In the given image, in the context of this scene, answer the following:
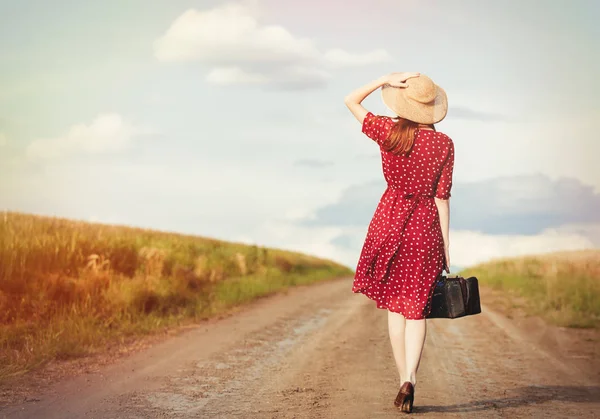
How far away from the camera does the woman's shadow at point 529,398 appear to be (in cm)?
611

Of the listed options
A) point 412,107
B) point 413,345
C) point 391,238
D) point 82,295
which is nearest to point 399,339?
point 413,345

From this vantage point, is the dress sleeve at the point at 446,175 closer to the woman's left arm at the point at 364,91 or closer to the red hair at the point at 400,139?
the red hair at the point at 400,139

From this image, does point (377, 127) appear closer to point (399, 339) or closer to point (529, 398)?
point (399, 339)

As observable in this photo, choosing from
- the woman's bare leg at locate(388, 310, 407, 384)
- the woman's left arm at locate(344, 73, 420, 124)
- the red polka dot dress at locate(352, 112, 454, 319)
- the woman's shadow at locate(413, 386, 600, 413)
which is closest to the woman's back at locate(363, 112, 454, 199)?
the red polka dot dress at locate(352, 112, 454, 319)

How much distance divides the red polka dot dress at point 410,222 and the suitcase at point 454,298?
0.08 metres

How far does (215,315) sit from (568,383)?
709cm

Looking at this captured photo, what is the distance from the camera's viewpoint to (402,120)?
5809mm

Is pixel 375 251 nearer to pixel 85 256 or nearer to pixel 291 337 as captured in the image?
pixel 291 337

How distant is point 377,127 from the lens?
5734 mm

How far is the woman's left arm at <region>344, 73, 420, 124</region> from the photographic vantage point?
5.80 m

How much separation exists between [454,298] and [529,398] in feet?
5.05

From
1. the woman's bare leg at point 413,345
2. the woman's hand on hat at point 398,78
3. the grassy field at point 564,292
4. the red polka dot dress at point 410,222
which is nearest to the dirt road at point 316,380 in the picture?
the woman's bare leg at point 413,345

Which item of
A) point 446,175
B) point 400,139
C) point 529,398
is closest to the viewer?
point 400,139

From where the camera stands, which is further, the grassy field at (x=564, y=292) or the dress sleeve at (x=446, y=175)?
the grassy field at (x=564, y=292)
